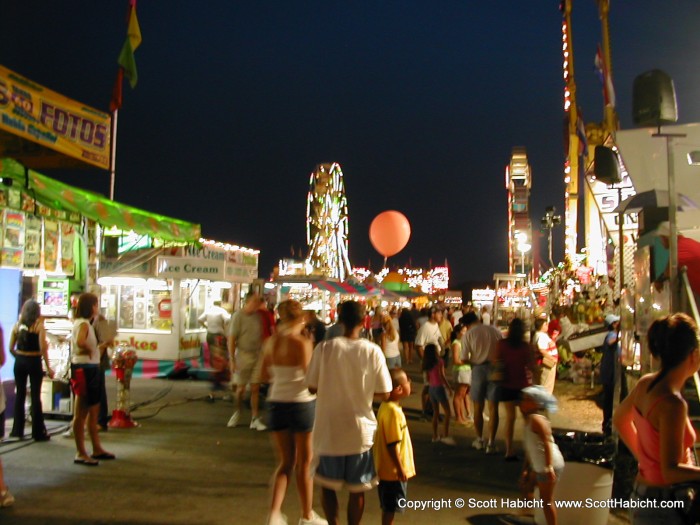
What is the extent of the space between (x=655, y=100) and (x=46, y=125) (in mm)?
7072

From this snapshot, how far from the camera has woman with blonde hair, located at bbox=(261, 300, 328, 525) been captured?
16.6 ft

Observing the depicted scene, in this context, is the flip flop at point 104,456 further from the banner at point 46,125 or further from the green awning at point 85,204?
the banner at point 46,125

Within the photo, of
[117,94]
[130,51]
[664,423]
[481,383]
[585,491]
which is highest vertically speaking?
[130,51]

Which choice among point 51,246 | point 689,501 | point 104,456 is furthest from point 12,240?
point 689,501

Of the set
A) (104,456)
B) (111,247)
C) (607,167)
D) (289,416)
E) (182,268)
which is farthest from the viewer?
(111,247)

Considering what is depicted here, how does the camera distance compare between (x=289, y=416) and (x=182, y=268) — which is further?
(x=182, y=268)

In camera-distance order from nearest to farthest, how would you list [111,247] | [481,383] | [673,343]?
1. [673,343]
2. [481,383]
3. [111,247]

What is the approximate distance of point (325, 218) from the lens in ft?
133

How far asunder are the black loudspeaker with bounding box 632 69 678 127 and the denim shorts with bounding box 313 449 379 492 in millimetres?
3441

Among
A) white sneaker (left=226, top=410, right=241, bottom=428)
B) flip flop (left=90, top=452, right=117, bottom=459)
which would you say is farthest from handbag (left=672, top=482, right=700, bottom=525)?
white sneaker (left=226, top=410, right=241, bottom=428)

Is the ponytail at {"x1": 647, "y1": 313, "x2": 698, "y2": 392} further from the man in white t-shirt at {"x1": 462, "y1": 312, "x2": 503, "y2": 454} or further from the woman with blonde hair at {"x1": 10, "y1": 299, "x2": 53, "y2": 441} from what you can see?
the woman with blonde hair at {"x1": 10, "y1": 299, "x2": 53, "y2": 441}

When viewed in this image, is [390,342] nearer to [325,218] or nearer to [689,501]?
[689,501]

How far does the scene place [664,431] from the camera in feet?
8.89

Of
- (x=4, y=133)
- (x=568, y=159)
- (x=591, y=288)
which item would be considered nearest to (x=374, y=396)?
(x=4, y=133)
